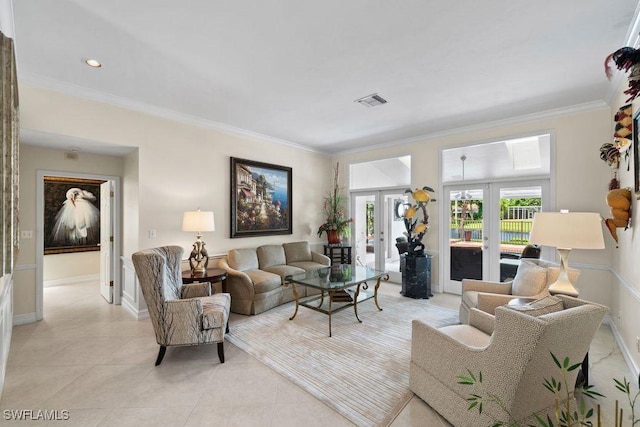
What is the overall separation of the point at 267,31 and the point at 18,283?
4.34 m

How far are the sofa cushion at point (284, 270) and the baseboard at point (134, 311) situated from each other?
173cm

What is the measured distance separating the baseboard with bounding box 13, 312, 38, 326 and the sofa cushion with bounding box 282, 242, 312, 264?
11.5 feet

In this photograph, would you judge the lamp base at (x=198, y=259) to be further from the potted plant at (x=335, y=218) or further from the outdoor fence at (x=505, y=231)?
the outdoor fence at (x=505, y=231)

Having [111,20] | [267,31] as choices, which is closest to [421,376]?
[267,31]

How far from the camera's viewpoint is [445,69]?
114 inches

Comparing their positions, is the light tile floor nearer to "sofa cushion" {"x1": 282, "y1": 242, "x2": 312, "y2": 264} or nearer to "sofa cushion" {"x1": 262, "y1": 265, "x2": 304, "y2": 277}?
"sofa cushion" {"x1": 262, "y1": 265, "x2": 304, "y2": 277}

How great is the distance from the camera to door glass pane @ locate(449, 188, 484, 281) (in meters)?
4.71

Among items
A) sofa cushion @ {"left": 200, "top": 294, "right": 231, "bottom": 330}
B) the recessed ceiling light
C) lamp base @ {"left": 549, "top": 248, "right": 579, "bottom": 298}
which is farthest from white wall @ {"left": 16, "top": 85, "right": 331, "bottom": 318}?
lamp base @ {"left": 549, "top": 248, "right": 579, "bottom": 298}

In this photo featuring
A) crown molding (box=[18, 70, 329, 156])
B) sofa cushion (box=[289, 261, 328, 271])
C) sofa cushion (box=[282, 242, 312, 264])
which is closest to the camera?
crown molding (box=[18, 70, 329, 156])

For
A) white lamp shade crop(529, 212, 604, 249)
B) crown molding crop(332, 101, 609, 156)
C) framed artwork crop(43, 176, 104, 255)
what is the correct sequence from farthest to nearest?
framed artwork crop(43, 176, 104, 255)
crown molding crop(332, 101, 609, 156)
white lamp shade crop(529, 212, 604, 249)

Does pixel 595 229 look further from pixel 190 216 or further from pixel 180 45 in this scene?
pixel 190 216

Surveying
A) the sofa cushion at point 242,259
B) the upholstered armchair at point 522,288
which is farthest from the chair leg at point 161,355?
the upholstered armchair at point 522,288

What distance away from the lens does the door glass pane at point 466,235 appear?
471 centimetres

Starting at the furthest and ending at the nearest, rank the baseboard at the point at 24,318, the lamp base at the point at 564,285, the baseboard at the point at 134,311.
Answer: the baseboard at the point at 134,311
the baseboard at the point at 24,318
the lamp base at the point at 564,285
